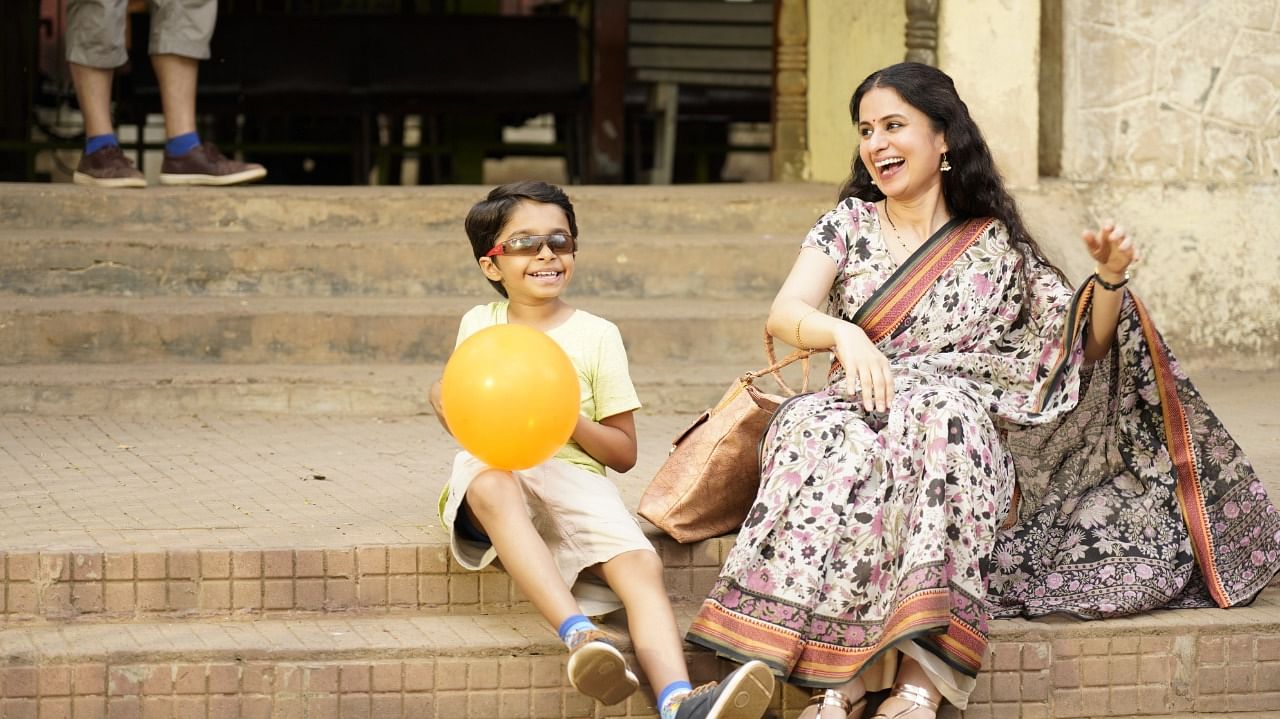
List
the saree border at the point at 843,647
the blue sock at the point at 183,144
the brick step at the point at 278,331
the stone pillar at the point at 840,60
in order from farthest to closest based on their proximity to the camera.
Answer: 1. the stone pillar at the point at 840,60
2. the blue sock at the point at 183,144
3. the brick step at the point at 278,331
4. the saree border at the point at 843,647

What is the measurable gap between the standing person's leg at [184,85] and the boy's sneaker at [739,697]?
410 cm

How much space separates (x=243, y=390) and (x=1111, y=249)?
308cm

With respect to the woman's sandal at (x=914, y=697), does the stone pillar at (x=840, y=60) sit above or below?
above

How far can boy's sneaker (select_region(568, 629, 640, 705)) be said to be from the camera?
326 centimetres

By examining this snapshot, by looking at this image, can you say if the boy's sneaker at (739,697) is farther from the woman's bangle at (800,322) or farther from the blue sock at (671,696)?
A: the woman's bangle at (800,322)

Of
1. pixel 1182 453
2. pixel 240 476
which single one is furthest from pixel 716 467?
pixel 240 476

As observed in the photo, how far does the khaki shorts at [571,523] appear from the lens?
366 centimetres

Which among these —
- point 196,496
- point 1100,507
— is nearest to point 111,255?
point 196,496

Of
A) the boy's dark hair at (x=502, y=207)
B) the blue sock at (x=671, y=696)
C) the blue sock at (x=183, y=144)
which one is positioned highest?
the blue sock at (x=183, y=144)

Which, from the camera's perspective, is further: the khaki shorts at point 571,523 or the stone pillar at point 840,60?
the stone pillar at point 840,60

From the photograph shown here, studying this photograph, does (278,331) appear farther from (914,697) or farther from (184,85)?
(914,697)

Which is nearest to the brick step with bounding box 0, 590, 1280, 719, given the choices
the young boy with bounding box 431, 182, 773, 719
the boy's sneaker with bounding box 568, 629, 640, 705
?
the young boy with bounding box 431, 182, 773, 719

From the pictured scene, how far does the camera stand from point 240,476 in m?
4.58

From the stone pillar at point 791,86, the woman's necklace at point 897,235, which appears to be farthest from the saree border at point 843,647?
the stone pillar at point 791,86
